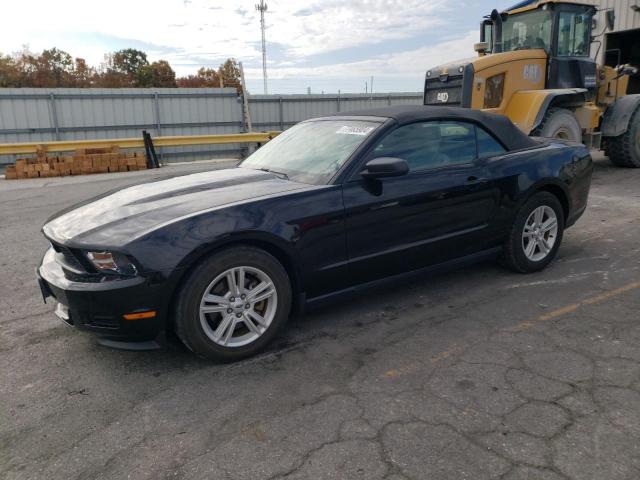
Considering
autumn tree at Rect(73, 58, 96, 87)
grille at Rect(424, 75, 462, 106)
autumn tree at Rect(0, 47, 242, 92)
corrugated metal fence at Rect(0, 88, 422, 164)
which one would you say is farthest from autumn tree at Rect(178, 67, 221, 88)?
grille at Rect(424, 75, 462, 106)

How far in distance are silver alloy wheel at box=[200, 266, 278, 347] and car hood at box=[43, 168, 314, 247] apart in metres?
0.46

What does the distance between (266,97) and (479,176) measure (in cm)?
1579

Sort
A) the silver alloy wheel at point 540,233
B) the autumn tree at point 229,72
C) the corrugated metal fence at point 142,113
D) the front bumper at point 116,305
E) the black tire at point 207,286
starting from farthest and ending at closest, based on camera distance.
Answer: the autumn tree at point 229,72
the corrugated metal fence at point 142,113
the silver alloy wheel at point 540,233
the black tire at point 207,286
the front bumper at point 116,305

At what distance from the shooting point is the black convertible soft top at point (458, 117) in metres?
3.91

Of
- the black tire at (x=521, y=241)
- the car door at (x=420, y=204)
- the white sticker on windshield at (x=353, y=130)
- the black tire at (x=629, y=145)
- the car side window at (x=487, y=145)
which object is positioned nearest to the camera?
the car door at (x=420, y=204)

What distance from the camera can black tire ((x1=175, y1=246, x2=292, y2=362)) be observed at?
9.52ft

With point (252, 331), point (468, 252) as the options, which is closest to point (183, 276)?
point (252, 331)

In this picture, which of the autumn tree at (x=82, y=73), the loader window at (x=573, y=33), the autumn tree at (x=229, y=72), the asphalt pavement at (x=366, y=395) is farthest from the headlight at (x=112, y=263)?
the autumn tree at (x=82, y=73)

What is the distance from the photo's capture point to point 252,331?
3178 mm

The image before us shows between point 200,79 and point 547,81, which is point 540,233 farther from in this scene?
point 200,79

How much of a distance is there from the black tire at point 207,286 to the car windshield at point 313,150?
74cm

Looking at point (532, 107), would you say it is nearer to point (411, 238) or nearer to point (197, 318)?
point (411, 238)

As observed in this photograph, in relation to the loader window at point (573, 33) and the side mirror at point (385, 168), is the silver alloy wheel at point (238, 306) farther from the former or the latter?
the loader window at point (573, 33)

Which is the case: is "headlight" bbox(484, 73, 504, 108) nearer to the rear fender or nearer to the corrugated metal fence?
the rear fender
